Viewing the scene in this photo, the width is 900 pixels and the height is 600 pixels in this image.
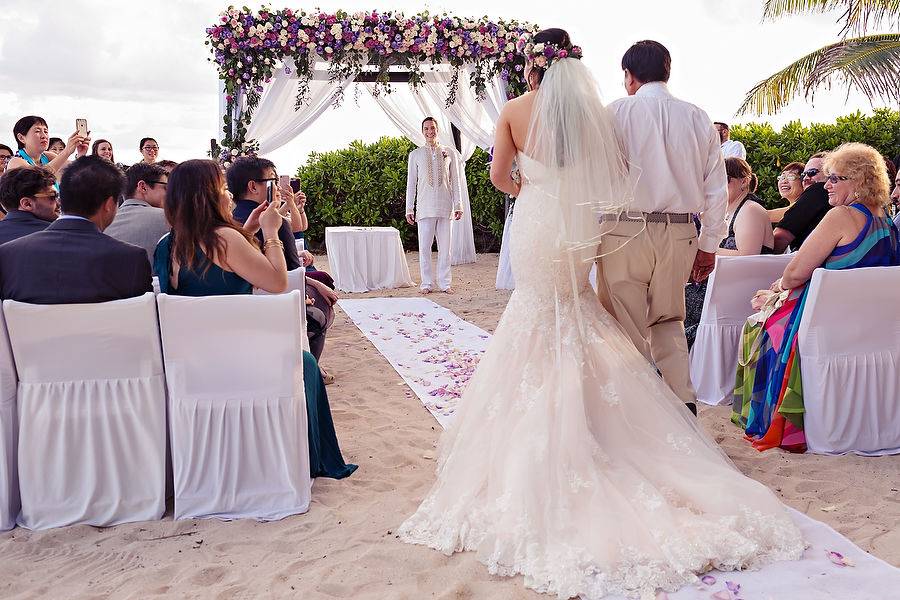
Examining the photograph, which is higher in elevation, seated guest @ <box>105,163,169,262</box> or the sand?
seated guest @ <box>105,163,169,262</box>

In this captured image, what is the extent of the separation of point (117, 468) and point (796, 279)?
319 cm

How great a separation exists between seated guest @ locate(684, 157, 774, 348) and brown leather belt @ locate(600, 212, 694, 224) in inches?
56.4

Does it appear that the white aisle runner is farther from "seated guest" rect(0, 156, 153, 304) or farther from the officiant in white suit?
"seated guest" rect(0, 156, 153, 304)

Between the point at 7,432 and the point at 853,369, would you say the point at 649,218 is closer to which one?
the point at 853,369

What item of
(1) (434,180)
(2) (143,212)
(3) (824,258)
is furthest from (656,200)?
(1) (434,180)

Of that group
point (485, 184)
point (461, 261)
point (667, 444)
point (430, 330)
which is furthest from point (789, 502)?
point (485, 184)

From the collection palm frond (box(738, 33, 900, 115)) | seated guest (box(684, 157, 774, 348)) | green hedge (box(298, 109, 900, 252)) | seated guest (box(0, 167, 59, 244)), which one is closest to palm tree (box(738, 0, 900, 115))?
palm frond (box(738, 33, 900, 115))

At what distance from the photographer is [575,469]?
2762mm

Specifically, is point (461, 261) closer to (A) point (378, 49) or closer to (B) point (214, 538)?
(A) point (378, 49)

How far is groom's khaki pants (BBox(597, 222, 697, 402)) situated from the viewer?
3309mm

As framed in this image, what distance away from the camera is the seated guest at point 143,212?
163 inches

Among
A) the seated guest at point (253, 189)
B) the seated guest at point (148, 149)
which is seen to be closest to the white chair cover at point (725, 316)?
the seated guest at point (253, 189)

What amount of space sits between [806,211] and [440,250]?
5.00 meters

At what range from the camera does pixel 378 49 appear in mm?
8867
